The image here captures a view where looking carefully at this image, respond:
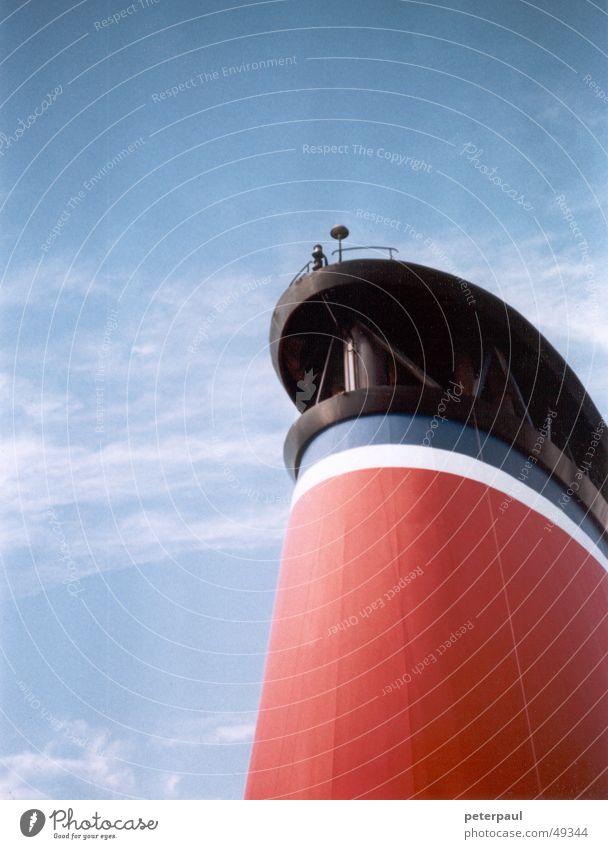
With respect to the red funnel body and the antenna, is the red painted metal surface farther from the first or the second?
the antenna

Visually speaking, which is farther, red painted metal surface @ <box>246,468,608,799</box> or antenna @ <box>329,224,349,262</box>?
antenna @ <box>329,224,349,262</box>

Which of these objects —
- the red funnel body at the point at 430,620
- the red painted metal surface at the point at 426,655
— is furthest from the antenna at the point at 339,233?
the red painted metal surface at the point at 426,655

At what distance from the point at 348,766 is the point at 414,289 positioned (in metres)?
2.88

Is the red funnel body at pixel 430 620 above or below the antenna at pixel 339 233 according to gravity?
below

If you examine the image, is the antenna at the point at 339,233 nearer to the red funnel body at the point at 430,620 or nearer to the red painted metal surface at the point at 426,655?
the red funnel body at the point at 430,620

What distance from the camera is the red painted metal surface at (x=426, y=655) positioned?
3.10 metres

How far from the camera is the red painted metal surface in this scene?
3104mm

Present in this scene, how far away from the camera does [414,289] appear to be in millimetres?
4766

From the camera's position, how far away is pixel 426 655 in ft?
11.0

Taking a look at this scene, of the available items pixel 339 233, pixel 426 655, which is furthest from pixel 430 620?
pixel 339 233

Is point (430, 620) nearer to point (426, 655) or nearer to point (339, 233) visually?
point (426, 655)

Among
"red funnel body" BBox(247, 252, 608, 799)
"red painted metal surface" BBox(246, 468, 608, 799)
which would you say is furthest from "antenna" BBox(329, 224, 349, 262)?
"red painted metal surface" BBox(246, 468, 608, 799)
